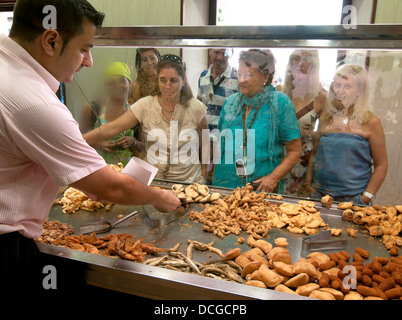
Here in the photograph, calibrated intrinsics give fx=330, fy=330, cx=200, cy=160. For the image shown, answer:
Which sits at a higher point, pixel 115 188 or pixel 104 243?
pixel 115 188

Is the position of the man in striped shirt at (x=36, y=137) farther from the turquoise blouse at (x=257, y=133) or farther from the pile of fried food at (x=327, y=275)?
the turquoise blouse at (x=257, y=133)

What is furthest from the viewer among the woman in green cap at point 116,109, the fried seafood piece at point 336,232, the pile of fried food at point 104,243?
the woman in green cap at point 116,109

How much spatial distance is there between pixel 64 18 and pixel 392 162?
189 centimetres

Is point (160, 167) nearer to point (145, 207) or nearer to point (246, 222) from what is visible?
point (145, 207)

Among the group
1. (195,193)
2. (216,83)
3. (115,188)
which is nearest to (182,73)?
(216,83)

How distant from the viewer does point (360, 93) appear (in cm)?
196

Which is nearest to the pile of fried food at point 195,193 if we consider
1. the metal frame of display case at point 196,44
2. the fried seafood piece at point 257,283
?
the metal frame of display case at point 196,44

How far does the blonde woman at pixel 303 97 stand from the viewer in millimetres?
1977

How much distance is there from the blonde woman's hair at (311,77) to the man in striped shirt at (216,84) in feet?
1.04

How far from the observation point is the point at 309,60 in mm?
1969

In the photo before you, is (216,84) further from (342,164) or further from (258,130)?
(342,164)

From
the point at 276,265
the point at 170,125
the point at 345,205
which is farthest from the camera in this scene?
the point at 170,125

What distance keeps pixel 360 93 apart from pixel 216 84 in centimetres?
87

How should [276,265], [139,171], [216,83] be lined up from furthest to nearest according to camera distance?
[216,83] < [139,171] < [276,265]
